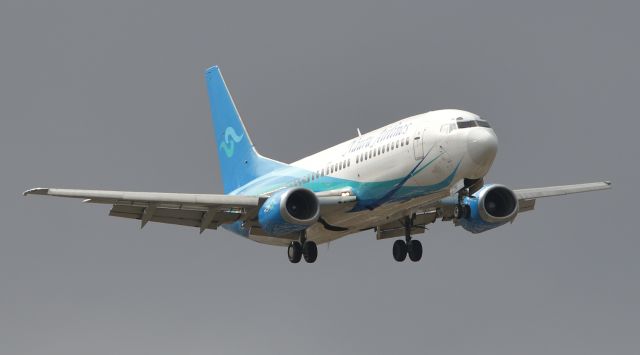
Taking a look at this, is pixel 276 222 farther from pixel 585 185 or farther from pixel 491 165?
pixel 585 185

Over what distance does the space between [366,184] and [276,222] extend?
353 centimetres

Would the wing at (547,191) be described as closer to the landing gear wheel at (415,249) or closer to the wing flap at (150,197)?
the landing gear wheel at (415,249)

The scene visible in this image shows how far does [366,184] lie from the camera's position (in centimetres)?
5234

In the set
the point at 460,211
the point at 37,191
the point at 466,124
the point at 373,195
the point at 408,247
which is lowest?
the point at 408,247

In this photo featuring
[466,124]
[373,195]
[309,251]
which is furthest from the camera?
[309,251]

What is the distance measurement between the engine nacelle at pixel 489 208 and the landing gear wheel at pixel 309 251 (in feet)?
18.5

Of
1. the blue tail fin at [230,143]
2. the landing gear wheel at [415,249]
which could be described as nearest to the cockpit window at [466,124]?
the landing gear wheel at [415,249]

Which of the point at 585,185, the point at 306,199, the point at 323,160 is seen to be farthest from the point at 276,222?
the point at 585,185

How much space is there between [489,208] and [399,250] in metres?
4.32

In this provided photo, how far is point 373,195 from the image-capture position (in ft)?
171

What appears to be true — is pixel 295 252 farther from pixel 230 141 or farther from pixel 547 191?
pixel 230 141

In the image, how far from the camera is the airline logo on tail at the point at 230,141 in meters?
67.1

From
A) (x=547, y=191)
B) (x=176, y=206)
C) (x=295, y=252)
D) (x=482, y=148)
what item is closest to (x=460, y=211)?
(x=482, y=148)

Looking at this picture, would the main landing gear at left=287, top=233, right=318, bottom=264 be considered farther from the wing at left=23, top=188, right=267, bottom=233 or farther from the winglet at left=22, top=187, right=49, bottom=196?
the winglet at left=22, top=187, right=49, bottom=196
